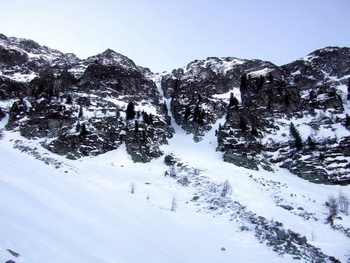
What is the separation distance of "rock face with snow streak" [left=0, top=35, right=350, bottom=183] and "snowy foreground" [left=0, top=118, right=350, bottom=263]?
8.68 meters

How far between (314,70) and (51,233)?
10483 centimetres

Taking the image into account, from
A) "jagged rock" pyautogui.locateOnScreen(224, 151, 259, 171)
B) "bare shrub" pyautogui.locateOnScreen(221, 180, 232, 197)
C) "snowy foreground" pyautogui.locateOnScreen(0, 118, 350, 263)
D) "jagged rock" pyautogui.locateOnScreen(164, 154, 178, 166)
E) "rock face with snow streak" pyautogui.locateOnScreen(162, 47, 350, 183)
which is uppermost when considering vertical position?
"rock face with snow streak" pyautogui.locateOnScreen(162, 47, 350, 183)

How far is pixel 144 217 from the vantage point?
1981 centimetres

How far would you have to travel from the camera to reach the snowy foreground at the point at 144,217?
8.93 meters

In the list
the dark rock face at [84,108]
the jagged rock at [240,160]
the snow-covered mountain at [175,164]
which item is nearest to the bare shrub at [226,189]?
the snow-covered mountain at [175,164]

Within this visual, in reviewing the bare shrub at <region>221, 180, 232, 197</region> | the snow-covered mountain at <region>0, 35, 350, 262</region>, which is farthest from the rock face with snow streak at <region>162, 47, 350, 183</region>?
the bare shrub at <region>221, 180, 232, 197</region>

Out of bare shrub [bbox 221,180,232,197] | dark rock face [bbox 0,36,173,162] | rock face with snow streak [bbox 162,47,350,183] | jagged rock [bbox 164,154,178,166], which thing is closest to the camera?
bare shrub [bbox 221,180,232,197]

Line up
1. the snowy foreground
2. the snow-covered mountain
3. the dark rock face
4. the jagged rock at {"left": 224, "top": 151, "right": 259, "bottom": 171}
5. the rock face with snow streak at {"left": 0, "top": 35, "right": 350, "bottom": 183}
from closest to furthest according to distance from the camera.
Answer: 1. the snowy foreground
2. the snow-covered mountain
3. the jagged rock at {"left": 224, "top": 151, "right": 259, "bottom": 171}
4. the rock face with snow streak at {"left": 0, "top": 35, "right": 350, "bottom": 183}
5. the dark rock face

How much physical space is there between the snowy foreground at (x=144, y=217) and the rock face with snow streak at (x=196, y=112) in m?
8.68

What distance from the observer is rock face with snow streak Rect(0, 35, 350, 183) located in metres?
47.3

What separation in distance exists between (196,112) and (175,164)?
1242 inches

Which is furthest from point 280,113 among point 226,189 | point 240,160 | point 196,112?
point 226,189

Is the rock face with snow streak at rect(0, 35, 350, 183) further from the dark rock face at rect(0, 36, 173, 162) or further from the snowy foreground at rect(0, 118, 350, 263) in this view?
the snowy foreground at rect(0, 118, 350, 263)

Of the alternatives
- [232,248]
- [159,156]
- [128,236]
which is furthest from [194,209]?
[159,156]
